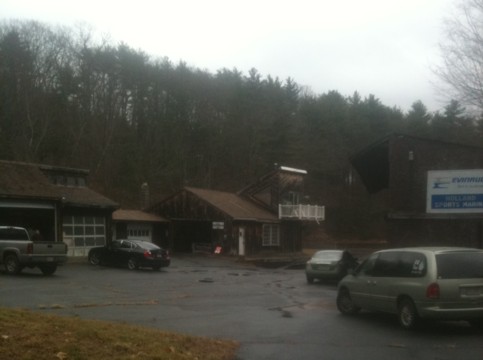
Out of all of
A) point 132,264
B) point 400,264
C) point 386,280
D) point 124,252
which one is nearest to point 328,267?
point 132,264

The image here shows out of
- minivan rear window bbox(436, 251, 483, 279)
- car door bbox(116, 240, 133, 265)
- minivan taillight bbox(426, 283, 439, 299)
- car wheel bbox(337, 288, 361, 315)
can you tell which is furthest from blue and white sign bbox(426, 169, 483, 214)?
car door bbox(116, 240, 133, 265)

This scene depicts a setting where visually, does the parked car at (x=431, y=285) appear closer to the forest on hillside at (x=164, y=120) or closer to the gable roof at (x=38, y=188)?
the gable roof at (x=38, y=188)

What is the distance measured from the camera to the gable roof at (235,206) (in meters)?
51.0

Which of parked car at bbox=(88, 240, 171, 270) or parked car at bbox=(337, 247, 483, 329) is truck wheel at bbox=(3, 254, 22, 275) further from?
parked car at bbox=(337, 247, 483, 329)

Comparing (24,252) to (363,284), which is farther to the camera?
(24,252)

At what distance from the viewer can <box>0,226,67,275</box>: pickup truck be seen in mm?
27031

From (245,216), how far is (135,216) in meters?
8.23

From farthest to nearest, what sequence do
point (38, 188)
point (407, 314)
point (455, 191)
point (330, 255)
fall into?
1. point (38, 188)
2. point (330, 255)
3. point (455, 191)
4. point (407, 314)

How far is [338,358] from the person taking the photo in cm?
1063

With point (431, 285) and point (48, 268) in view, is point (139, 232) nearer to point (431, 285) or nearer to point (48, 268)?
point (48, 268)

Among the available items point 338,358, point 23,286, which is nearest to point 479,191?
Result: point 338,358

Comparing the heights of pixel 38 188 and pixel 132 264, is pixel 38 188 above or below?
above

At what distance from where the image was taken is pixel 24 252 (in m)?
27.0

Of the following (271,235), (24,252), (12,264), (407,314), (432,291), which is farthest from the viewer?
(271,235)
